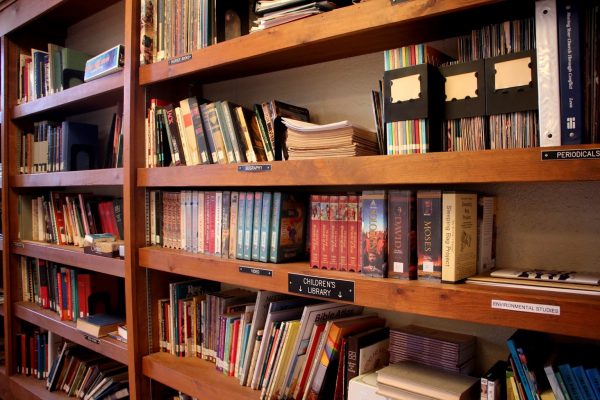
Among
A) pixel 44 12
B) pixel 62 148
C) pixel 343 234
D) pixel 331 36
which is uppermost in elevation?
pixel 44 12

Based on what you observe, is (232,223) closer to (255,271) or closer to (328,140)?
(255,271)

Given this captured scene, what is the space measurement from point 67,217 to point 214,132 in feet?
4.25

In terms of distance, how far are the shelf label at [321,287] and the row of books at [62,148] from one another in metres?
1.29

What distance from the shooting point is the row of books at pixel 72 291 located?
2211 millimetres

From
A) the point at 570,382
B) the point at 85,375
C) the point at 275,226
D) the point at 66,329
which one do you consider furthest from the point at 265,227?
the point at 85,375

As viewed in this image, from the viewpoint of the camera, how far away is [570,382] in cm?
90

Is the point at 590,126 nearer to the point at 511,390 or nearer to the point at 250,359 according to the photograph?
the point at 511,390

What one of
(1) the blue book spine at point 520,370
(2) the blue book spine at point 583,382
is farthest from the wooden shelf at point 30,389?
(2) the blue book spine at point 583,382

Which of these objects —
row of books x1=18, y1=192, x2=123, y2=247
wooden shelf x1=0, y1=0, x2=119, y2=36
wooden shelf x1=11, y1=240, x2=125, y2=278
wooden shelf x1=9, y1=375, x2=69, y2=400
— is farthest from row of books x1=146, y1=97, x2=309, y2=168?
wooden shelf x1=9, y1=375, x2=69, y2=400

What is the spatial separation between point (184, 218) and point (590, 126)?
1305 mm

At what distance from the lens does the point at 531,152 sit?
0.88 meters

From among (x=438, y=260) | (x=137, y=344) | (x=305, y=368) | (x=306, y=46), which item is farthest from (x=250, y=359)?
(x=306, y=46)

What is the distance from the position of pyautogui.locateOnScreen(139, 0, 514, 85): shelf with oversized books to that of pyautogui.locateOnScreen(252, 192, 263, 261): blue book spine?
446 mm

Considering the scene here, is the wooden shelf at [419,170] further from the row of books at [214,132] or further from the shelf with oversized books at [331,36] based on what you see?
the shelf with oversized books at [331,36]
